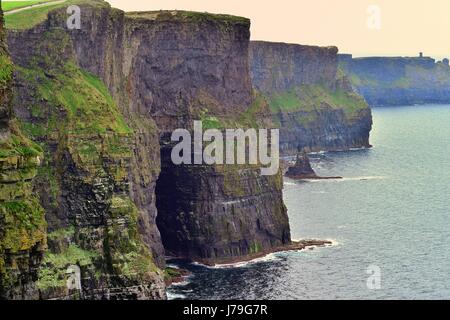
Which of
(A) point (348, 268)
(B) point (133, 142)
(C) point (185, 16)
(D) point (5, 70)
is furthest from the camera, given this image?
(C) point (185, 16)

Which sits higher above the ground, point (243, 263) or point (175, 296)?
point (175, 296)

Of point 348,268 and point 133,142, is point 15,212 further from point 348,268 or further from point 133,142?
point 348,268

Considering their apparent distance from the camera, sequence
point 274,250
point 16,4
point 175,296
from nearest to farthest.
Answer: point 175,296, point 16,4, point 274,250

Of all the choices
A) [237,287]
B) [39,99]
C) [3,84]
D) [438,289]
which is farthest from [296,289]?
[3,84]

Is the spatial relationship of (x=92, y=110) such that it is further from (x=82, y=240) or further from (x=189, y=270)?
(x=189, y=270)

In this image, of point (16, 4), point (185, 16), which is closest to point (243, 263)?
point (185, 16)

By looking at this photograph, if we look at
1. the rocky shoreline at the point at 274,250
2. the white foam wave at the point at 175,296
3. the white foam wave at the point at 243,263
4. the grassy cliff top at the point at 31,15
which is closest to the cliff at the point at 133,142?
the grassy cliff top at the point at 31,15
